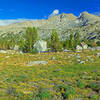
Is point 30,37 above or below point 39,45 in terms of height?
above

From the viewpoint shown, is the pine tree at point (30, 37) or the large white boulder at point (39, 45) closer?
the large white boulder at point (39, 45)

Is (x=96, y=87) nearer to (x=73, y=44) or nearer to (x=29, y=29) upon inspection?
(x=29, y=29)

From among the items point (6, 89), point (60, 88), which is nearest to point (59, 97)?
point (60, 88)

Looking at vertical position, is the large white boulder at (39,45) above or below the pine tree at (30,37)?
below

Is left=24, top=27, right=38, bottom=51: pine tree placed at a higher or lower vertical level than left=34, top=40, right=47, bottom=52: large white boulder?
higher

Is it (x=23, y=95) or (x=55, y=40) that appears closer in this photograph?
(x=23, y=95)

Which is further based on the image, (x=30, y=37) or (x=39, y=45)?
(x=39, y=45)

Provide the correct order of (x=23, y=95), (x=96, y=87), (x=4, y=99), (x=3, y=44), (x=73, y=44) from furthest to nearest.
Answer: (x=3, y=44) → (x=73, y=44) → (x=96, y=87) → (x=23, y=95) → (x=4, y=99)

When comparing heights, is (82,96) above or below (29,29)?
below

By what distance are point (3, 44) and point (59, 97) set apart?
124577mm

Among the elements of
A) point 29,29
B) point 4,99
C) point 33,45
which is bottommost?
point 4,99

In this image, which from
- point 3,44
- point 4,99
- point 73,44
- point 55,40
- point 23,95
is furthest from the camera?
point 3,44

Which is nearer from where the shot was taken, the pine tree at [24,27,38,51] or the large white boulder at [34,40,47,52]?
the large white boulder at [34,40,47,52]

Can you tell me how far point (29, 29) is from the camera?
2768 inches
